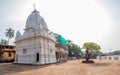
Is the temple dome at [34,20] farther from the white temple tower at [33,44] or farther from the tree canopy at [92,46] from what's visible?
the tree canopy at [92,46]

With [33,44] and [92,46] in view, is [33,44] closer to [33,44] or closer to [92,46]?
[33,44]

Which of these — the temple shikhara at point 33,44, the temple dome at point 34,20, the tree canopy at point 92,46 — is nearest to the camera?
the temple shikhara at point 33,44

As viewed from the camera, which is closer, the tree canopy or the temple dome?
the temple dome

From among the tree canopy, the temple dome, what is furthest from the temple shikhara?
the tree canopy

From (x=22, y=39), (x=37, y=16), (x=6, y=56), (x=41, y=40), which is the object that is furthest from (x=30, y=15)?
(x=6, y=56)

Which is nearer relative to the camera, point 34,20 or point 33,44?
point 33,44

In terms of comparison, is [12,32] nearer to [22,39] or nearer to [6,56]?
[6,56]

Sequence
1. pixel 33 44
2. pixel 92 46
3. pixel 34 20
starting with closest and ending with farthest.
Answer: pixel 33 44 → pixel 34 20 → pixel 92 46

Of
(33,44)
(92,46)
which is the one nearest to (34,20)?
(33,44)

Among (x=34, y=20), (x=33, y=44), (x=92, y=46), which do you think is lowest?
(x=92, y=46)

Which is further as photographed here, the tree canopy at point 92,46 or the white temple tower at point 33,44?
the tree canopy at point 92,46

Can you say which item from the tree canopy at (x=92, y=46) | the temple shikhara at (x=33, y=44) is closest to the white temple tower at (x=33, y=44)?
the temple shikhara at (x=33, y=44)

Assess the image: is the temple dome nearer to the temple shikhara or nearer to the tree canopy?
the temple shikhara

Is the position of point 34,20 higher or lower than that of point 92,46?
higher
